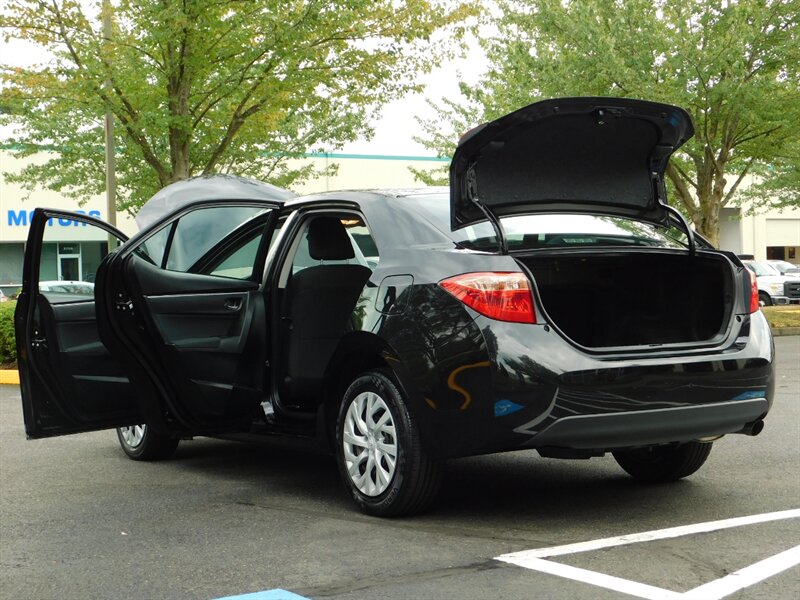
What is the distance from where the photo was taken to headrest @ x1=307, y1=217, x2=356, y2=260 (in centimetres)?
626

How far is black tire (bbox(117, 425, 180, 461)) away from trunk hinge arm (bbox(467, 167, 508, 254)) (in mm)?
3108

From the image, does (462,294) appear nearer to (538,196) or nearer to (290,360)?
(538,196)

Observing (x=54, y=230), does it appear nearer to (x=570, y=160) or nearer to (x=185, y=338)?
(x=185, y=338)

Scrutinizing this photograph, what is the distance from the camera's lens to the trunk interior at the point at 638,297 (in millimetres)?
5664

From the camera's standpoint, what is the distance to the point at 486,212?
5.26 meters

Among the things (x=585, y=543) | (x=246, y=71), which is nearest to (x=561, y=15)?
(x=246, y=71)

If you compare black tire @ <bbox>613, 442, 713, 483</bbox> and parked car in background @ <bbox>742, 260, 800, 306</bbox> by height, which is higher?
parked car in background @ <bbox>742, 260, 800, 306</bbox>

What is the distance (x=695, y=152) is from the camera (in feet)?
74.0

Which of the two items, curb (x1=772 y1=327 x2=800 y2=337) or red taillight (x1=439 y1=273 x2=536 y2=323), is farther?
curb (x1=772 y1=327 x2=800 y2=337)

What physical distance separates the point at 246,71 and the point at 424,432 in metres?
12.9

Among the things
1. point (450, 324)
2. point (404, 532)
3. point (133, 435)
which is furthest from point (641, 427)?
point (133, 435)

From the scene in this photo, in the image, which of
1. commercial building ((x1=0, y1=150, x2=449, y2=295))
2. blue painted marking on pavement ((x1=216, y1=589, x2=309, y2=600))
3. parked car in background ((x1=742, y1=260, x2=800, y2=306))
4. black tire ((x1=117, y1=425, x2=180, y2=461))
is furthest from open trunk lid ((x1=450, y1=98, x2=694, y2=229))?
commercial building ((x1=0, y1=150, x2=449, y2=295))

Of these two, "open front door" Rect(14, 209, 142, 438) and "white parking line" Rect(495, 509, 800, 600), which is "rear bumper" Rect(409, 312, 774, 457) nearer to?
"white parking line" Rect(495, 509, 800, 600)

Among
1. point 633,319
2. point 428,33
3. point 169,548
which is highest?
point 428,33
